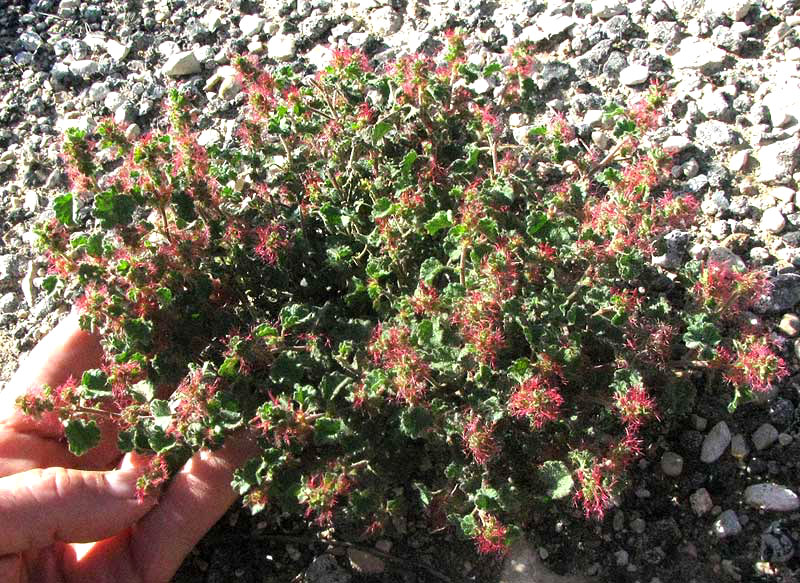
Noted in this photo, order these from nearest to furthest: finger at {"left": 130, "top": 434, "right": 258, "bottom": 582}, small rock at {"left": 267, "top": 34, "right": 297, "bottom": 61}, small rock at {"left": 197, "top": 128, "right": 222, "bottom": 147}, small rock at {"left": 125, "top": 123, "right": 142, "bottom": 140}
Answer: finger at {"left": 130, "top": 434, "right": 258, "bottom": 582}, small rock at {"left": 197, "top": 128, "right": 222, "bottom": 147}, small rock at {"left": 125, "top": 123, "right": 142, "bottom": 140}, small rock at {"left": 267, "top": 34, "right": 297, "bottom": 61}

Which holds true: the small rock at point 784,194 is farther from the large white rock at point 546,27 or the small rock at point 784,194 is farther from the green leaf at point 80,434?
the green leaf at point 80,434

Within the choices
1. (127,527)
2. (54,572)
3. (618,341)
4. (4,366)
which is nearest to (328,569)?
(127,527)

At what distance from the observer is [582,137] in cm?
354

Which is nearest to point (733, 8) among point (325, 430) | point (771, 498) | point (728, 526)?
point (771, 498)

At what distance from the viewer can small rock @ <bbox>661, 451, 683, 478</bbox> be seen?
275 centimetres

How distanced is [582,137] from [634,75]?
445mm

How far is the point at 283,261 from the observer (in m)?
2.75

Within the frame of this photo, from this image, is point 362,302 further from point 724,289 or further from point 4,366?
point 4,366

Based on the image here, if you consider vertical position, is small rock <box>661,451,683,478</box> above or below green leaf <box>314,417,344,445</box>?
below

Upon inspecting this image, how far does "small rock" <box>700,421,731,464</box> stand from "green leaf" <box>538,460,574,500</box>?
679 mm

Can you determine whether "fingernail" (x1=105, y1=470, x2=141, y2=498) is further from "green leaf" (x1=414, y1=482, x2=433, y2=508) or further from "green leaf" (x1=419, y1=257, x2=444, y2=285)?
"green leaf" (x1=419, y1=257, x2=444, y2=285)

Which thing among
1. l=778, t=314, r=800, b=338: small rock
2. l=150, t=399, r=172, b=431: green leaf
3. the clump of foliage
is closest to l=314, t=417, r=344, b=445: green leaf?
the clump of foliage

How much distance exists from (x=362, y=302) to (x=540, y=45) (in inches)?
74.4

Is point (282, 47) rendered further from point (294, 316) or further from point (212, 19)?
point (294, 316)
